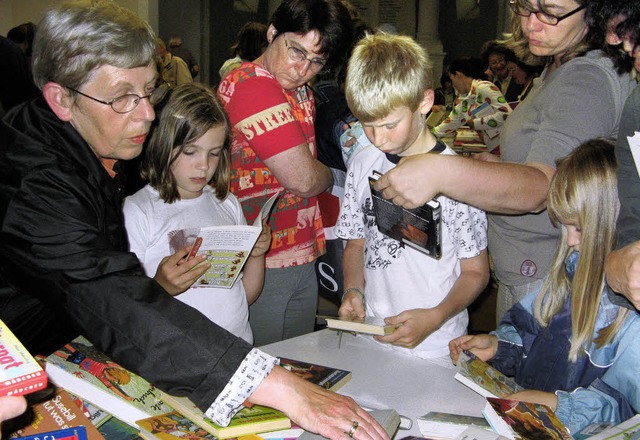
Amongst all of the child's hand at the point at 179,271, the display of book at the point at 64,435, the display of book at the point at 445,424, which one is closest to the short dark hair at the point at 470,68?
the child's hand at the point at 179,271

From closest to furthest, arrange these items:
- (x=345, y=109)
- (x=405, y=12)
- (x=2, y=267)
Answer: (x=2, y=267) < (x=345, y=109) < (x=405, y=12)

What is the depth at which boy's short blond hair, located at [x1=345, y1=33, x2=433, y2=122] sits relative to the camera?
1.91 meters

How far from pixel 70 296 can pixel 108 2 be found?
28.8 inches

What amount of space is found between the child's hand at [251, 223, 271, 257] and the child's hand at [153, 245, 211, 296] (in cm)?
26

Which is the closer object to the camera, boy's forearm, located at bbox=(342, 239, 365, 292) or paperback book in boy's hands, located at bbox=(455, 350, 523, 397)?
paperback book in boy's hands, located at bbox=(455, 350, 523, 397)

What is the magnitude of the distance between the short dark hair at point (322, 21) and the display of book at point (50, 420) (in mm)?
1416

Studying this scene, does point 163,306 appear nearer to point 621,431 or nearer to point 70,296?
point 70,296

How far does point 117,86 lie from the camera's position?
1.55 m

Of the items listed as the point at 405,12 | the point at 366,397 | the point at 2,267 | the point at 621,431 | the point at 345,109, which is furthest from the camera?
the point at 405,12

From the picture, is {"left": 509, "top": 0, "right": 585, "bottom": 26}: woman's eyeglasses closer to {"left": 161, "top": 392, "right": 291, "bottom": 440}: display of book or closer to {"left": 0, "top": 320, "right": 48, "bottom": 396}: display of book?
{"left": 161, "top": 392, "right": 291, "bottom": 440}: display of book

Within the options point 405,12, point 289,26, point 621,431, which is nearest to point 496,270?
point 621,431

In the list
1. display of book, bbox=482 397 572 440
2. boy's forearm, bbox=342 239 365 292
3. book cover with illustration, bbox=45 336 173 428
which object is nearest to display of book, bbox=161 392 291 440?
book cover with illustration, bbox=45 336 173 428

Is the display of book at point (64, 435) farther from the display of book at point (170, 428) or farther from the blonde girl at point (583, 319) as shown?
the blonde girl at point (583, 319)

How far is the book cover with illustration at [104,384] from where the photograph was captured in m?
1.54
